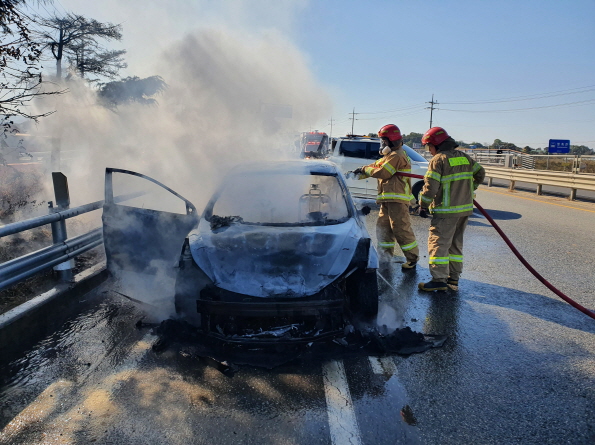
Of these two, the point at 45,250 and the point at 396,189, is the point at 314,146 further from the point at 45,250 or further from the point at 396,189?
the point at 45,250

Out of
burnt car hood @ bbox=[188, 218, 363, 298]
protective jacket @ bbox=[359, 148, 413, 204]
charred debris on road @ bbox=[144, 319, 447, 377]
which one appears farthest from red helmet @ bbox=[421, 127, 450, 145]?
charred debris on road @ bbox=[144, 319, 447, 377]

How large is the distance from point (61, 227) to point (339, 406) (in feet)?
11.7

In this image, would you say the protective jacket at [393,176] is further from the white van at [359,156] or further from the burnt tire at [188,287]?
the white van at [359,156]

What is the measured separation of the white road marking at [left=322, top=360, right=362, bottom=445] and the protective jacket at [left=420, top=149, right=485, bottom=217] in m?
2.58

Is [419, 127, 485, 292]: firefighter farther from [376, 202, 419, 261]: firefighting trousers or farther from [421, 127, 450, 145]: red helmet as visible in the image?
[376, 202, 419, 261]: firefighting trousers

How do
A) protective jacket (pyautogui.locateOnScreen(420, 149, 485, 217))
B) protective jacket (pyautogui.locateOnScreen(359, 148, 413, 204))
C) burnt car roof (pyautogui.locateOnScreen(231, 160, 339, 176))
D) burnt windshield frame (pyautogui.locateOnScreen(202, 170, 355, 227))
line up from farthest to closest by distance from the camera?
protective jacket (pyautogui.locateOnScreen(359, 148, 413, 204)) < protective jacket (pyautogui.locateOnScreen(420, 149, 485, 217)) < burnt car roof (pyautogui.locateOnScreen(231, 160, 339, 176)) < burnt windshield frame (pyautogui.locateOnScreen(202, 170, 355, 227))

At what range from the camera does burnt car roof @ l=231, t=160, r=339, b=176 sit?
4941mm

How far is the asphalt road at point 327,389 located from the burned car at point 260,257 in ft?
1.25

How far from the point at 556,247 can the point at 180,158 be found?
6.71 meters

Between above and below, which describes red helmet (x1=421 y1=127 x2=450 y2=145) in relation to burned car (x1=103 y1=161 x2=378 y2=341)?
above

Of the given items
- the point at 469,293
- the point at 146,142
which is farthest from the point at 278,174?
the point at 146,142

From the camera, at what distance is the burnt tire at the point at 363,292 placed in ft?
12.4

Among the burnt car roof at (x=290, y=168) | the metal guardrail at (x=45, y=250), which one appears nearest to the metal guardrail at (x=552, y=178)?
the burnt car roof at (x=290, y=168)

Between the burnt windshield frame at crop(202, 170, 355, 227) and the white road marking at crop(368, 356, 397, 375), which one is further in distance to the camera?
the burnt windshield frame at crop(202, 170, 355, 227)
